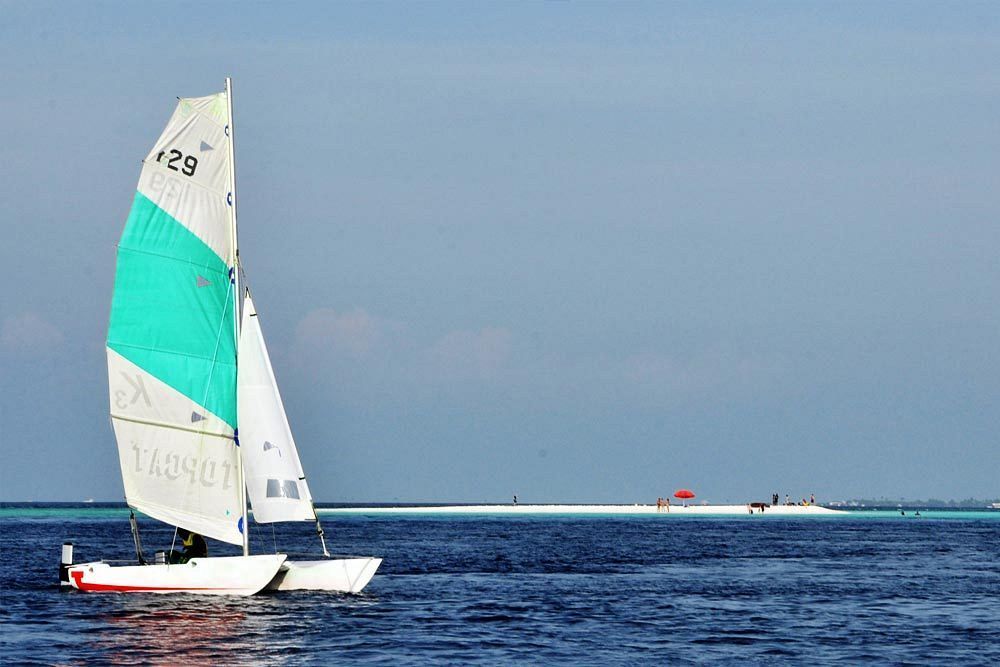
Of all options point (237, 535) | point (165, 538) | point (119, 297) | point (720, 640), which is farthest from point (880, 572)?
point (165, 538)

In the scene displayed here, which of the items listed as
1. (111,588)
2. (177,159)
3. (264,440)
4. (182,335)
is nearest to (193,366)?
(182,335)

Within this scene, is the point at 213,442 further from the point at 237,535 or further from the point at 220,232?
the point at 220,232

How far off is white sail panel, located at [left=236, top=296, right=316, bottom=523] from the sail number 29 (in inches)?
203

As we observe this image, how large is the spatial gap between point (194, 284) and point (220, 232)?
2084 millimetres

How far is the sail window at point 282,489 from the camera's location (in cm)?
5222

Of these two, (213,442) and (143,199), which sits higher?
(143,199)

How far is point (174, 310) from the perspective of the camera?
52969mm

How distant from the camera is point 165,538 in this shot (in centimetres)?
14712

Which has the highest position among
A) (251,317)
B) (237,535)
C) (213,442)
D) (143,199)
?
(143,199)

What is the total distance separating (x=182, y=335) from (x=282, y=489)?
6.68 metres

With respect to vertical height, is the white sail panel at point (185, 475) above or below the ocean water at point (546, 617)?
above

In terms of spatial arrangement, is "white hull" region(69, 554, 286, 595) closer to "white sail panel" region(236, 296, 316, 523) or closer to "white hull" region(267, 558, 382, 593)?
"white sail panel" region(236, 296, 316, 523)

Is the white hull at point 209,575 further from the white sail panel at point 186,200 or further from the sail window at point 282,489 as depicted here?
the white sail panel at point 186,200

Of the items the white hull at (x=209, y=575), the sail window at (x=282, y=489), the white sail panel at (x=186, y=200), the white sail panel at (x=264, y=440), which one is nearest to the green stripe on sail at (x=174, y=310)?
the white sail panel at (x=186, y=200)
